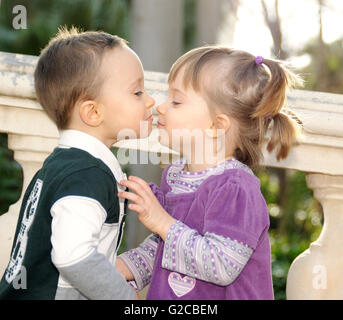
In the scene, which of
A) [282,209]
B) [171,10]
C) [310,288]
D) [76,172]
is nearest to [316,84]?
[282,209]

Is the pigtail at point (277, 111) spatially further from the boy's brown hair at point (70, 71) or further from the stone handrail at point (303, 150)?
the boy's brown hair at point (70, 71)

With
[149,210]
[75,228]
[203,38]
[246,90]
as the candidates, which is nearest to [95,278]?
[75,228]

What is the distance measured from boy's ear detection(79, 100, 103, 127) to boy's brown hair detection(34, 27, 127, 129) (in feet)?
0.07

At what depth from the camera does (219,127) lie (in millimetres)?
1959

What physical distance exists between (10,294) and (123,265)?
450 millimetres

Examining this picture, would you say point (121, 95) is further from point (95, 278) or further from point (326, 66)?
point (326, 66)

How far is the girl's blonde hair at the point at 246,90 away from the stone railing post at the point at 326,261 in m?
0.37

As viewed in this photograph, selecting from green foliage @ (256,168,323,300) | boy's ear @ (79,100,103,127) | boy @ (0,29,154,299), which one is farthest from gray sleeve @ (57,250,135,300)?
green foliage @ (256,168,323,300)

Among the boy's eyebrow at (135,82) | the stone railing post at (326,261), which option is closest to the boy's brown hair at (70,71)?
the boy's eyebrow at (135,82)

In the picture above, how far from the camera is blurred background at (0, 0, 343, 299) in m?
4.65

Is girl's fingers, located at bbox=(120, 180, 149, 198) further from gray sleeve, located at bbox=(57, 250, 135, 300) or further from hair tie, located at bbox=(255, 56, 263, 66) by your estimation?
hair tie, located at bbox=(255, 56, 263, 66)

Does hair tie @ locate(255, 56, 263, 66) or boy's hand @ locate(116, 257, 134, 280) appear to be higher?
hair tie @ locate(255, 56, 263, 66)

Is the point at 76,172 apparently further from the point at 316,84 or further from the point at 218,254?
the point at 316,84

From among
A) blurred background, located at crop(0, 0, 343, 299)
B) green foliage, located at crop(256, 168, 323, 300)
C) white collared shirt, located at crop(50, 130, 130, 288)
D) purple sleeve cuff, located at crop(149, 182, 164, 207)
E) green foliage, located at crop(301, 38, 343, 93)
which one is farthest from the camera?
green foliage, located at crop(301, 38, 343, 93)
